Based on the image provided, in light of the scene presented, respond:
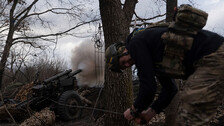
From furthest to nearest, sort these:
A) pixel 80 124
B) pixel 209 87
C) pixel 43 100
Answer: pixel 43 100 < pixel 80 124 < pixel 209 87

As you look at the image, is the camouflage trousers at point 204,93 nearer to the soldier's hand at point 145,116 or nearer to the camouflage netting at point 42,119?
the soldier's hand at point 145,116

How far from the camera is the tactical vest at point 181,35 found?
88.8 inches

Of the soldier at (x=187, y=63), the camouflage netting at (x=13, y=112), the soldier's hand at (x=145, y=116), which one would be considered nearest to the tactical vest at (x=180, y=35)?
the soldier at (x=187, y=63)

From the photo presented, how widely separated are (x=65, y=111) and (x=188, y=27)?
674 centimetres

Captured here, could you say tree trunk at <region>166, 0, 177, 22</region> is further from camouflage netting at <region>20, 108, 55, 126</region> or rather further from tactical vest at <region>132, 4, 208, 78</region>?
camouflage netting at <region>20, 108, 55, 126</region>

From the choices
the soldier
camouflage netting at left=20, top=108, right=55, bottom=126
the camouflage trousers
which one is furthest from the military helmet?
camouflage netting at left=20, top=108, right=55, bottom=126

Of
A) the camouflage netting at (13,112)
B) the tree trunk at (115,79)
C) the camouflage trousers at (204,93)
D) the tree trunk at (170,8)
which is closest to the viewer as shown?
the camouflage trousers at (204,93)

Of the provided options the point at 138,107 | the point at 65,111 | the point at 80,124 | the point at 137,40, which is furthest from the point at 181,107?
the point at 65,111

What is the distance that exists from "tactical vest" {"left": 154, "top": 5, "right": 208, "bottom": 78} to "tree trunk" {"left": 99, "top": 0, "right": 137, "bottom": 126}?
244 centimetres

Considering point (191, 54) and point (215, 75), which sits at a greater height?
point (191, 54)

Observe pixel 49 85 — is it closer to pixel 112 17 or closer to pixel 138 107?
pixel 112 17

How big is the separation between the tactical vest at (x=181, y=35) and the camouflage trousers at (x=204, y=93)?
217mm

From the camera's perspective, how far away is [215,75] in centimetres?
210

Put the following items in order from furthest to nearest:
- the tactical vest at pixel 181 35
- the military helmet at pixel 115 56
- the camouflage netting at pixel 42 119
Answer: the camouflage netting at pixel 42 119
the military helmet at pixel 115 56
the tactical vest at pixel 181 35
